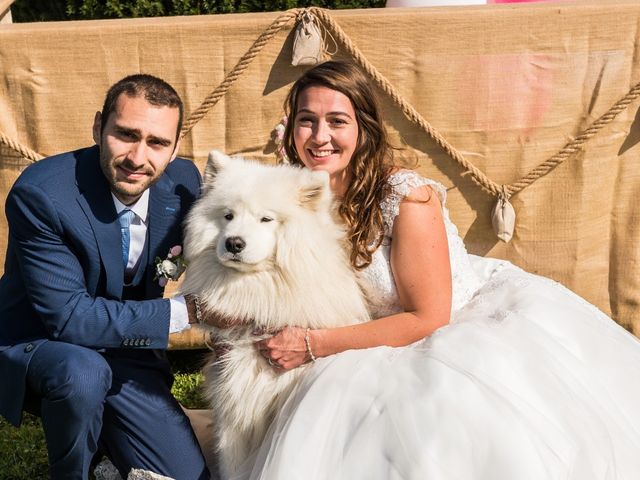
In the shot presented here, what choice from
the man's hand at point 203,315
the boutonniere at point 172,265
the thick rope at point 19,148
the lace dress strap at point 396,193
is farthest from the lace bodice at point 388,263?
the thick rope at point 19,148

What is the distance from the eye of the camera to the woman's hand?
92.2 inches

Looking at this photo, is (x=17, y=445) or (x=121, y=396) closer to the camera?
(x=121, y=396)

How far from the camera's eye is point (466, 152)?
11.8ft

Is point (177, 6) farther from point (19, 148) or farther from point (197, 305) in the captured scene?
point (197, 305)

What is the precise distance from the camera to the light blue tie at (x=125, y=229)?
250 centimetres

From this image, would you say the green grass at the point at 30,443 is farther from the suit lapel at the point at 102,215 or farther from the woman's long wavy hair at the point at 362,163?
the woman's long wavy hair at the point at 362,163

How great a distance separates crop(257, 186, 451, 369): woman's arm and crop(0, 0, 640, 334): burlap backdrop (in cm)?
115

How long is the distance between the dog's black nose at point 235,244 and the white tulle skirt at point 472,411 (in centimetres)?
46

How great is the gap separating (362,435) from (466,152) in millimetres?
1941

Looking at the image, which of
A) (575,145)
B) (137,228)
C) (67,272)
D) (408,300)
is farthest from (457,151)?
(67,272)

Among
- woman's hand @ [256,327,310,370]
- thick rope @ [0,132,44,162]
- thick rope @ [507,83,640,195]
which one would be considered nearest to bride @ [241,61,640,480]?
woman's hand @ [256,327,310,370]

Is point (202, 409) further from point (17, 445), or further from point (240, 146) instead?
point (240, 146)

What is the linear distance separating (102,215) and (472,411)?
4.45ft

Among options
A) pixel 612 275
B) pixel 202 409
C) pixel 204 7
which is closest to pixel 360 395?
pixel 202 409
